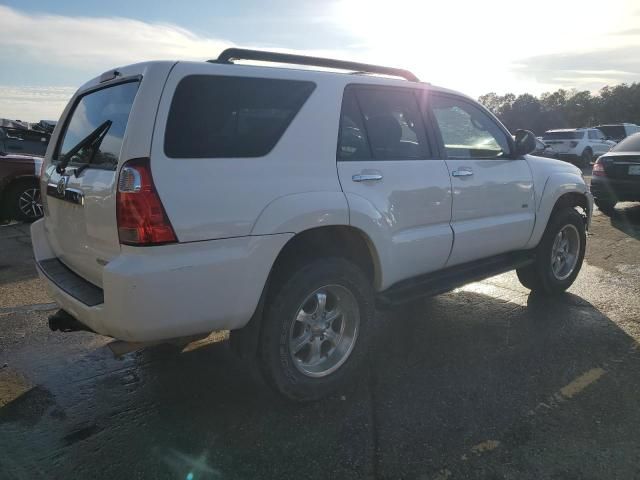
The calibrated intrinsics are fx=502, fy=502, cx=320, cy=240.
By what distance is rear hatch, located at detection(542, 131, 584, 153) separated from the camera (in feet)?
68.1

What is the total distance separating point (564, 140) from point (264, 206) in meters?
21.6

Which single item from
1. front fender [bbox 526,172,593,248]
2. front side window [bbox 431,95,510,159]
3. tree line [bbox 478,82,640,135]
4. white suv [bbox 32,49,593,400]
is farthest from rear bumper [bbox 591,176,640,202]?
tree line [bbox 478,82,640,135]

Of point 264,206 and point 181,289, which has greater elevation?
point 264,206

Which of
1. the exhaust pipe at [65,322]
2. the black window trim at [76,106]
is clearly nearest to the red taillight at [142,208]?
the black window trim at [76,106]

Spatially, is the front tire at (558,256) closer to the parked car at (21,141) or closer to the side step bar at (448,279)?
the side step bar at (448,279)

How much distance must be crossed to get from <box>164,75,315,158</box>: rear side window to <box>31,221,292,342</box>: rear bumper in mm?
475

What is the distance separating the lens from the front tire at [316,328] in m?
2.81

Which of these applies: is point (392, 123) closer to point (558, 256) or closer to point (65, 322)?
point (65, 322)

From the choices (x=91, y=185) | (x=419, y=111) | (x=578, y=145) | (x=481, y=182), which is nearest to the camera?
(x=91, y=185)

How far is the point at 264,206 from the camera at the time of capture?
2617 millimetres

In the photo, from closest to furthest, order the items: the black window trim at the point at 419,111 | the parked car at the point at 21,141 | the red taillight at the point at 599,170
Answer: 1. the black window trim at the point at 419,111
2. the red taillight at the point at 599,170
3. the parked car at the point at 21,141

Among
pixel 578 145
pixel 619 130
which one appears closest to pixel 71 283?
pixel 578 145

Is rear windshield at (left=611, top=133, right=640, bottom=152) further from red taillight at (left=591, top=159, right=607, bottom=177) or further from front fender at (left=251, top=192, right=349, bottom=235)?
front fender at (left=251, top=192, right=349, bottom=235)

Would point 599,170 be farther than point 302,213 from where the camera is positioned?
Yes
